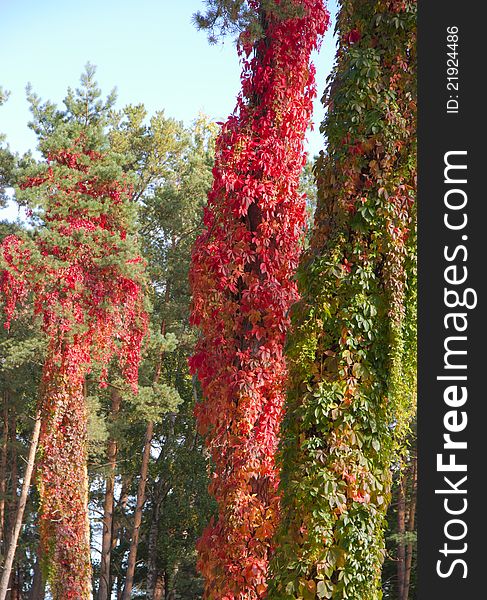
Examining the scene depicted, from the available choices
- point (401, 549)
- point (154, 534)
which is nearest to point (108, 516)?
point (154, 534)

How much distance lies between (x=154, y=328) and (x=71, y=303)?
212 inches

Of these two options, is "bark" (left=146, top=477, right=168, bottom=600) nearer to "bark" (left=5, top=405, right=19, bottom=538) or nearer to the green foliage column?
"bark" (left=5, top=405, right=19, bottom=538)

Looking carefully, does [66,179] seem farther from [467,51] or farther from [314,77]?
[467,51]

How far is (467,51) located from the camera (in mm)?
3955

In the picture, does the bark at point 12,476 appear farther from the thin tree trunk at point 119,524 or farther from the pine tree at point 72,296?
the pine tree at point 72,296

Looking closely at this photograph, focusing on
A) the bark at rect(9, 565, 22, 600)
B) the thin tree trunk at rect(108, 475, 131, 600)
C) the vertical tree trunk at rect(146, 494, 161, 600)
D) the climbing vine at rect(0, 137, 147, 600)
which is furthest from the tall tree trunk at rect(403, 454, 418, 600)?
the bark at rect(9, 565, 22, 600)

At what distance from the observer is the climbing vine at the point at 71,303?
1140 cm

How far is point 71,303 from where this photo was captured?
1161 centimetres

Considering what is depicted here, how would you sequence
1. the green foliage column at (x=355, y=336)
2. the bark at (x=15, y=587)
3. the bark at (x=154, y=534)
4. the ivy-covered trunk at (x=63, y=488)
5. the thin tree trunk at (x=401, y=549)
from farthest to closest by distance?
the bark at (x=15, y=587)
the bark at (x=154, y=534)
the thin tree trunk at (x=401, y=549)
the ivy-covered trunk at (x=63, y=488)
the green foliage column at (x=355, y=336)

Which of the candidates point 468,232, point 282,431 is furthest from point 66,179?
point 468,232

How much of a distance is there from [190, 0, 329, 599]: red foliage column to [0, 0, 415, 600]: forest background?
6.09m

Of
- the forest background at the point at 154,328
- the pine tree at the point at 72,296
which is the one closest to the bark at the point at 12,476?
the forest background at the point at 154,328

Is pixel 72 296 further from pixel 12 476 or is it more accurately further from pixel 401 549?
pixel 12 476

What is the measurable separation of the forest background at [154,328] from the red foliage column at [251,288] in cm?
609
